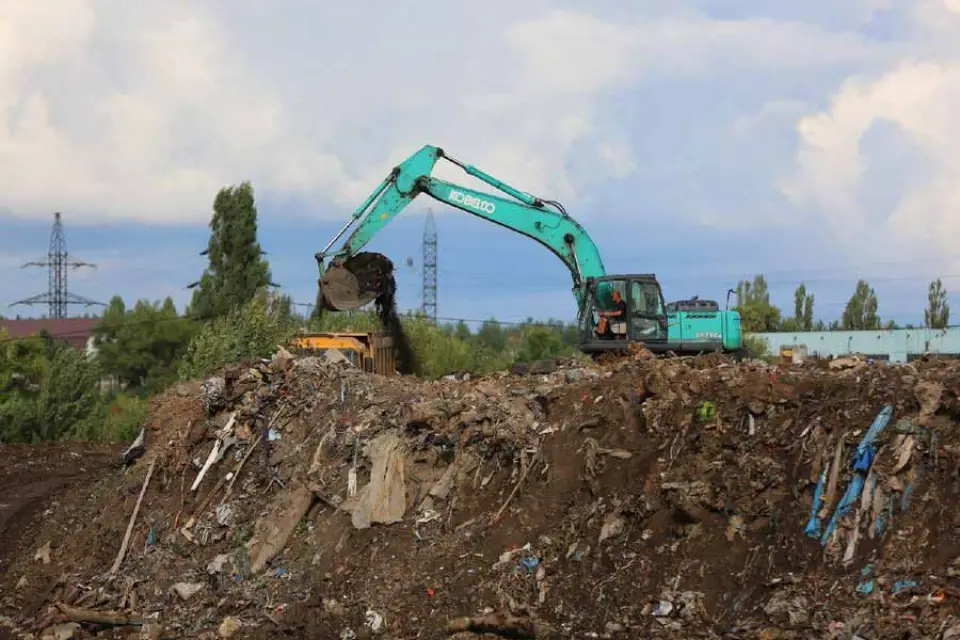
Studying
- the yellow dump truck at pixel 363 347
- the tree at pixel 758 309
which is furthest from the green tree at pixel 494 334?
the yellow dump truck at pixel 363 347

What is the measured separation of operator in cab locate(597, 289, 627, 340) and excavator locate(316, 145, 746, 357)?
2 centimetres

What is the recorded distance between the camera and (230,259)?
1666 inches

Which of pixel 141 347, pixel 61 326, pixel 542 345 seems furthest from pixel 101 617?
pixel 61 326

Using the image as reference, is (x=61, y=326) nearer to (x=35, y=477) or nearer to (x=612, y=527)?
(x=35, y=477)

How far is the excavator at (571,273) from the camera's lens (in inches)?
717

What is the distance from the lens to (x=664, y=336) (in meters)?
18.3

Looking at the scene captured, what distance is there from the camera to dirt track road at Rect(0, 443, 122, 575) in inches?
608

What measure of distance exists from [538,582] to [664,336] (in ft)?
28.8

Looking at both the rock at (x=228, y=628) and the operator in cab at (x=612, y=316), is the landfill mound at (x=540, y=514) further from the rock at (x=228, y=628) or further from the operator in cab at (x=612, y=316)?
the operator in cab at (x=612, y=316)

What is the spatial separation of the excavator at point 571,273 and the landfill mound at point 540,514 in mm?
3282

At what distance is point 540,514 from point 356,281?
851cm

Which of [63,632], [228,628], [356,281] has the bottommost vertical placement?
[63,632]

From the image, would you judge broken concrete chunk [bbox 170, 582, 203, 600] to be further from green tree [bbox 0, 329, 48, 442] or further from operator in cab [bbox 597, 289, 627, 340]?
green tree [bbox 0, 329, 48, 442]

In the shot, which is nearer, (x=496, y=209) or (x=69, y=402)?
(x=496, y=209)
